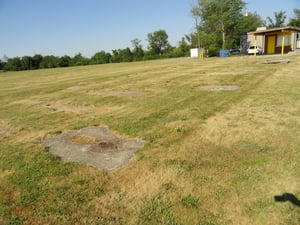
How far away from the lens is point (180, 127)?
4.43 m

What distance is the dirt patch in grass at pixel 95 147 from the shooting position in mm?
3268

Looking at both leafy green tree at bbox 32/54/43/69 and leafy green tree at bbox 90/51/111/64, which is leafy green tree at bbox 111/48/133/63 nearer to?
leafy green tree at bbox 90/51/111/64

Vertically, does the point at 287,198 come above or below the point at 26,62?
below

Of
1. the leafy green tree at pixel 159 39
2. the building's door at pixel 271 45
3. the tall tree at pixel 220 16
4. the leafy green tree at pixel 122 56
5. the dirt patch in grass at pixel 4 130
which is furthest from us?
the leafy green tree at pixel 159 39

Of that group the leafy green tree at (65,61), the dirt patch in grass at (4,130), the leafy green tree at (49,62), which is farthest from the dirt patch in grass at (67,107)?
the leafy green tree at (65,61)

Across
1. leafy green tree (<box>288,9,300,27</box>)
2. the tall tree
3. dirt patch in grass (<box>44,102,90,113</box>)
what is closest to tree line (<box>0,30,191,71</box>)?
the tall tree

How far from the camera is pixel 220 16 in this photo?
4038 centimetres

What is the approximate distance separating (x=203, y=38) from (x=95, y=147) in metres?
43.6

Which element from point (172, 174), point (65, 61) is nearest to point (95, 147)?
point (172, 174)

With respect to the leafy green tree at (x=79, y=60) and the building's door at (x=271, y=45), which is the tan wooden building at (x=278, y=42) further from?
the leafy green tree at (x=79, y=60)

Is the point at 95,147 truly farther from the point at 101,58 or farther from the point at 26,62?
the point at 26,62

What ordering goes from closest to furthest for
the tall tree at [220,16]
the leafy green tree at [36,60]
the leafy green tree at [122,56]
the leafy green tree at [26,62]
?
the tall tree at [220,16], the leafy green tree at [26,62], the leafy green tree at [36,60], the leafy green tree at [122,56]

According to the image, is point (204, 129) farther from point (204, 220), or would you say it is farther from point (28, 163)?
point (28, 163)

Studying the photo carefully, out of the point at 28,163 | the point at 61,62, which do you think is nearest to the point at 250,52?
the point at 28,163
